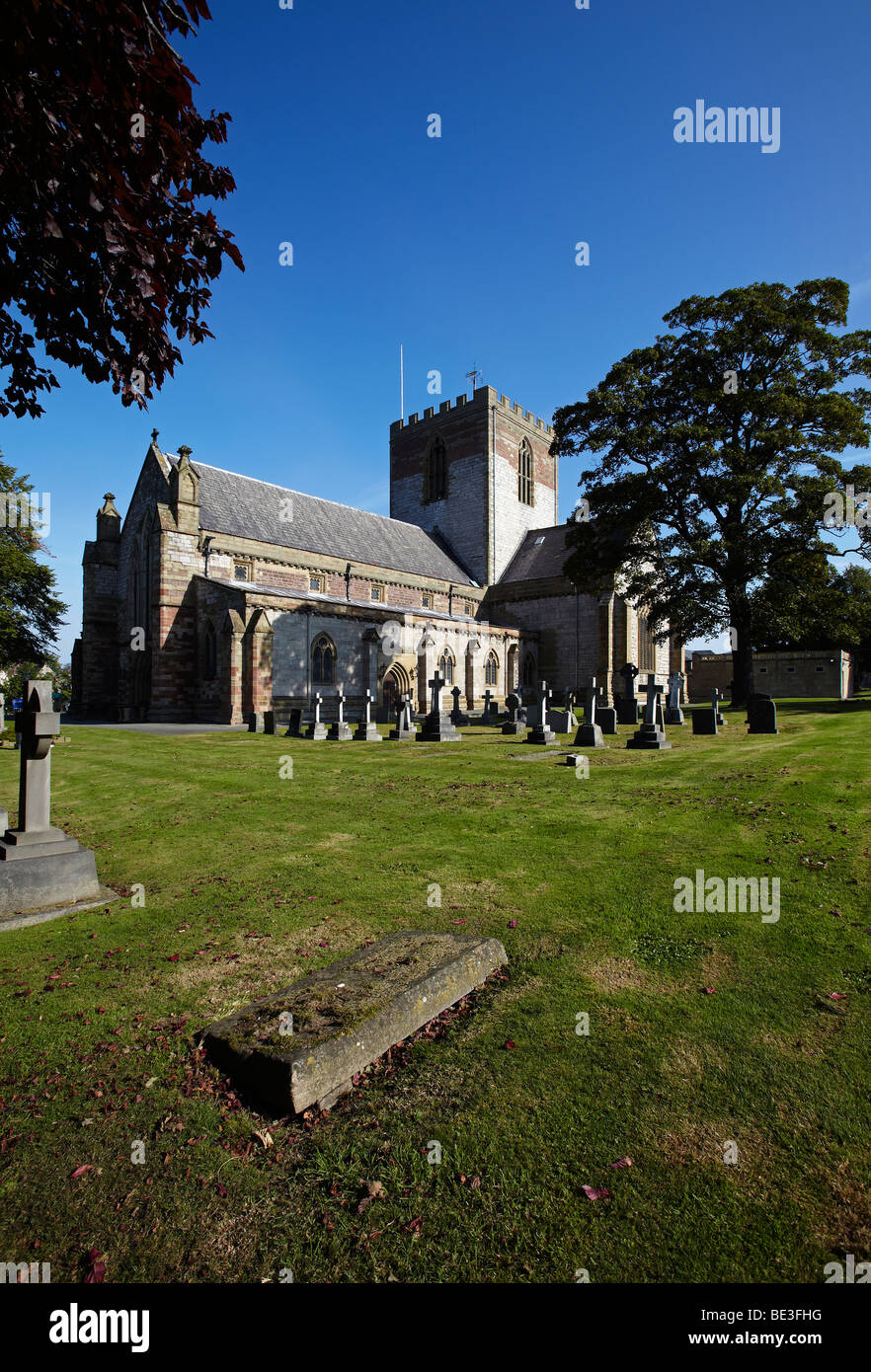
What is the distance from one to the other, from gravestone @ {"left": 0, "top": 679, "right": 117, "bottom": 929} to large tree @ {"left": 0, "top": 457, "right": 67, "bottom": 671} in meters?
30.7

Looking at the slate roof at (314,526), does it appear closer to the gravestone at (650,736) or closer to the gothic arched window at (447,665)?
the gothic arched window at (447,665)

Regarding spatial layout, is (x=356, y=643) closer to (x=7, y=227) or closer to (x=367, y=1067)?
(x=7, y=227)

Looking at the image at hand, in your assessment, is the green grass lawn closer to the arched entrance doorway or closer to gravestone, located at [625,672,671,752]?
gravestone, located at [625,672,671,752]

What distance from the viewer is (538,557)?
4625 centimetres

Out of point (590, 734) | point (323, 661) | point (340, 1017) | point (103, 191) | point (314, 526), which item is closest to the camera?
point (340, 1017)

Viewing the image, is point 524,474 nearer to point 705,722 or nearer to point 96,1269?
point 705,722

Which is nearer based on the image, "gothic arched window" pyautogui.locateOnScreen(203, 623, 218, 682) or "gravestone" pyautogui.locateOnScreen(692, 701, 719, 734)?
"gravestone" pyautogui.locateOnScreen(692, 701, 719, 734)

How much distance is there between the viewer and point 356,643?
3094cm

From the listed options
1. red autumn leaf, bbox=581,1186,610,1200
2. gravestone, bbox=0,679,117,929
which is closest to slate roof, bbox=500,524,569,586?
gravestone, bbox=0,679,117,929

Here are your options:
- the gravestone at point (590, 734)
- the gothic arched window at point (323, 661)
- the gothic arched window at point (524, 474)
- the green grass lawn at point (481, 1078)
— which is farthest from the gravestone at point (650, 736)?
the gothic arched window at point (524, 474)

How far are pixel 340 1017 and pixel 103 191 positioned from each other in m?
5.46

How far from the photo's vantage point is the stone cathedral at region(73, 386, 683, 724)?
91.1 ft

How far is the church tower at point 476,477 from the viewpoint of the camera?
46.2m

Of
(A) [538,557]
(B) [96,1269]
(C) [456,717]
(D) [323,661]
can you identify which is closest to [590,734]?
(C) [456,717]
